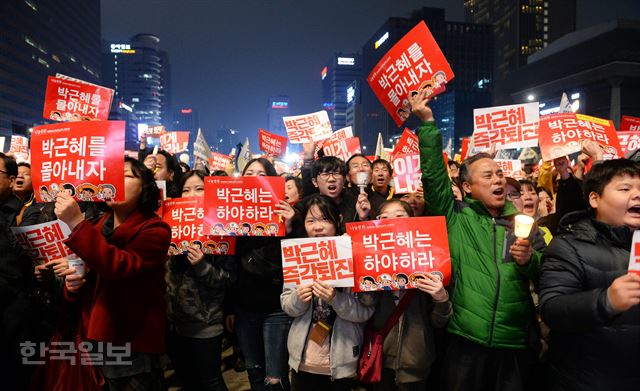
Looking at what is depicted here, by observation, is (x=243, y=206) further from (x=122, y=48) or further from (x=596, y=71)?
(x=122, y=48)

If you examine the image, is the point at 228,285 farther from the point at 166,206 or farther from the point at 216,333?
the point at 166,206

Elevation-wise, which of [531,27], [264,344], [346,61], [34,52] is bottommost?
[264,344]

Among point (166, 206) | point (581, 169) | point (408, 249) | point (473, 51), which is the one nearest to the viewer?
point (408, 249)

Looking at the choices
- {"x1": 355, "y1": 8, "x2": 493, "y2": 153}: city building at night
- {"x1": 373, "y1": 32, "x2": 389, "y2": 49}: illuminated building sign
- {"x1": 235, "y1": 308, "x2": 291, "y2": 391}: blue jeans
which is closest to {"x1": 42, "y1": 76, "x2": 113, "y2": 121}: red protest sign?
{"x1": 235, "y1": 308, "x2": 291, "y2": 391}: blue jeans

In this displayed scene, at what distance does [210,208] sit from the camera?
379cm

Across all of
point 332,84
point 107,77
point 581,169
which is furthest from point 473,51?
point 107,77

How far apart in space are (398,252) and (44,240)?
275cm

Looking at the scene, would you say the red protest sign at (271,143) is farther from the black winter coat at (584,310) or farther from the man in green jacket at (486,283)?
the black winter coat at (584,310)

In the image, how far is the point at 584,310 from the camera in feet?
6.81

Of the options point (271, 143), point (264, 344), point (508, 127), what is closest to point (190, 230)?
point (264, 344)

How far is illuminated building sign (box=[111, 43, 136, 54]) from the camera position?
7072 inches

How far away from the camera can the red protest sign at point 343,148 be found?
842cm

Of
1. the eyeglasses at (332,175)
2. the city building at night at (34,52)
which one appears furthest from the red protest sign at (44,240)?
the city building at night at (34,52)

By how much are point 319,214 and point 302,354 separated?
1151mm
